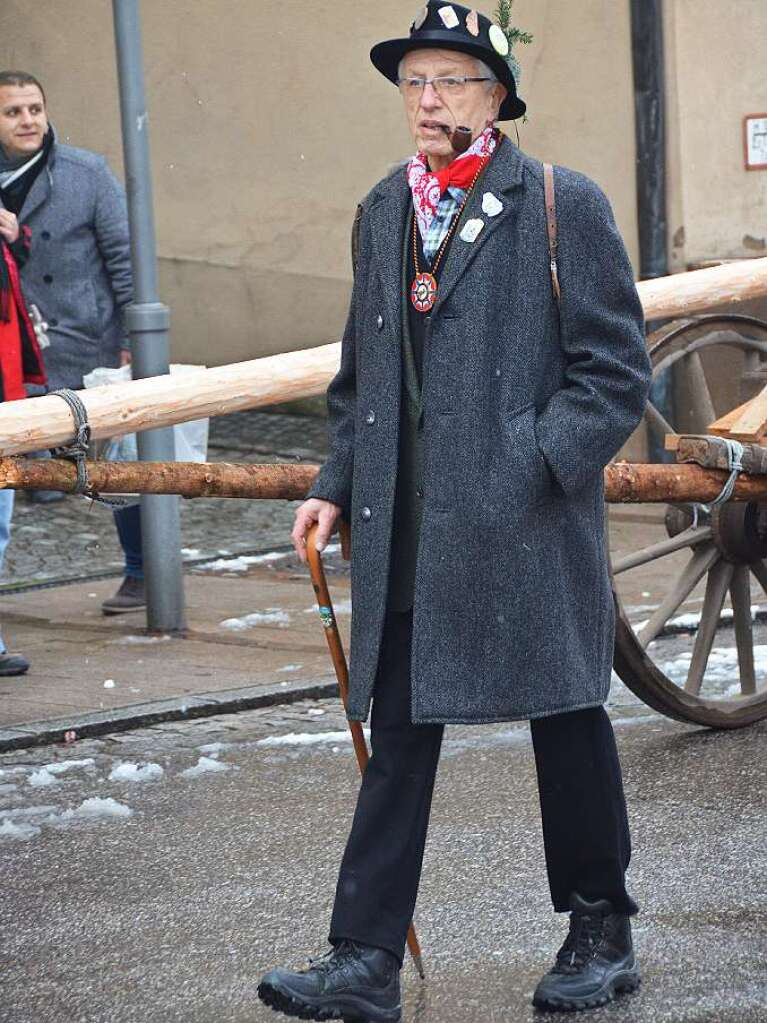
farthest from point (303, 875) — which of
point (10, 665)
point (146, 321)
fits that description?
point (146, 321)

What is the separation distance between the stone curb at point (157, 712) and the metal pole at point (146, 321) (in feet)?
3.54

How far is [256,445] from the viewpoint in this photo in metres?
12.1

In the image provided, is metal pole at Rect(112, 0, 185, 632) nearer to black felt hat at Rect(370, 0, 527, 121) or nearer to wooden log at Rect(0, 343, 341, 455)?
wooden log at Rect(0, 343, 341, 455)

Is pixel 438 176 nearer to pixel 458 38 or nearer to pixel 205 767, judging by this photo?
pixel 458 38

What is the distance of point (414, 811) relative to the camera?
384cm

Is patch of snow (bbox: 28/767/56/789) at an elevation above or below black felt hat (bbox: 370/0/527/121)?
below

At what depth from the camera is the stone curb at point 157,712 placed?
6230 millimetres

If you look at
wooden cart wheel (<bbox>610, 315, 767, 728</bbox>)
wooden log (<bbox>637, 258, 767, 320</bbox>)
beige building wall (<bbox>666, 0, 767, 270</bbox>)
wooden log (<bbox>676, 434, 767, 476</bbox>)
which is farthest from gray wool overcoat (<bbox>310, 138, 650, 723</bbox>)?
beige building wall (<bbox>666, 0, 767, 270</bbox>)

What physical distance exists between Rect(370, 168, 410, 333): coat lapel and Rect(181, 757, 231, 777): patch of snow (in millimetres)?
2341

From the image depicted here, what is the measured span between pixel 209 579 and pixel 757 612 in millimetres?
2531

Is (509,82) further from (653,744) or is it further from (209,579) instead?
(209,579)

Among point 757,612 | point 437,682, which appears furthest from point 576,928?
point 757,612

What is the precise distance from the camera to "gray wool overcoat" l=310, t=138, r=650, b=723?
146 inches

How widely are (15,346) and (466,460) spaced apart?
3.92 meters
